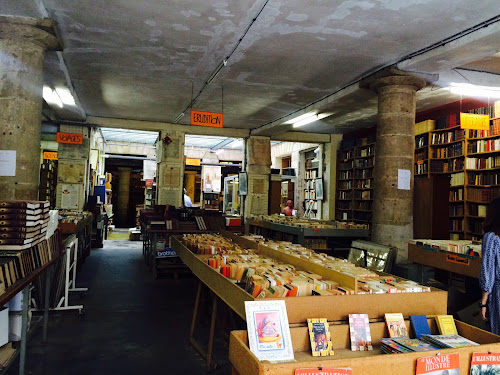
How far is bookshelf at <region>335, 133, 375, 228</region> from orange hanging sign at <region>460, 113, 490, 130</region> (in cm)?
411

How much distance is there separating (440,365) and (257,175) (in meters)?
11.0

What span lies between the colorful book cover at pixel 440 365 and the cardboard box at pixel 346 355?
2 centimetres

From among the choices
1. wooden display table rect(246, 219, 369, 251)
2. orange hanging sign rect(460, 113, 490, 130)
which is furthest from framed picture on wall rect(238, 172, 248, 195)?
orange hanging sign rect(460, 113, 490, 130)

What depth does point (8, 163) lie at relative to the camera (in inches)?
190

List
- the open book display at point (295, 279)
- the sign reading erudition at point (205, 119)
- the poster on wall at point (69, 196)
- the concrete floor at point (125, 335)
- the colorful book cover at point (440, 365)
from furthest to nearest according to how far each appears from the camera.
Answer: the poster on wall at point (69, 196) → the sign reading erudition at point (205, 119) → the concrete floor at point (125, 335) → the open book display at point (295, 279) → the colorful book cover at point (440, 365)

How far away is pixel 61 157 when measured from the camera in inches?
449

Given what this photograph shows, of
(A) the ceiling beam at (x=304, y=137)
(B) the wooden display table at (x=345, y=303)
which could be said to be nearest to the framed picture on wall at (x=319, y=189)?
(A) the ceiling beam at (x=304, y=137)

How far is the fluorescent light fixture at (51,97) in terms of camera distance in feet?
27.5

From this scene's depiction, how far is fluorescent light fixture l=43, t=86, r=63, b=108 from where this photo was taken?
27.5ft

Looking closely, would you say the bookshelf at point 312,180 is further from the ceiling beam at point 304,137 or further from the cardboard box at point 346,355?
the cardboard box at point 346,355

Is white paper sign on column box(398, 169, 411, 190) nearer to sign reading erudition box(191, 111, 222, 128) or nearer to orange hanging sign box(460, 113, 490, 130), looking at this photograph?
orange hanging sign box(460, 113, 490, 130)

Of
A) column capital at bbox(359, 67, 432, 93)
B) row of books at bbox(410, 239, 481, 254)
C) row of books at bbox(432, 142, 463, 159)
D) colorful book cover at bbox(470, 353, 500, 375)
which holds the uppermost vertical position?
column capital at bbox(359, 67, 432, 93)

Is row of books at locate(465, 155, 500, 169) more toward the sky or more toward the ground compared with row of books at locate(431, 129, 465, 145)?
more toward the ground

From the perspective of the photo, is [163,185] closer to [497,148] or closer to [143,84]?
[143,84]
